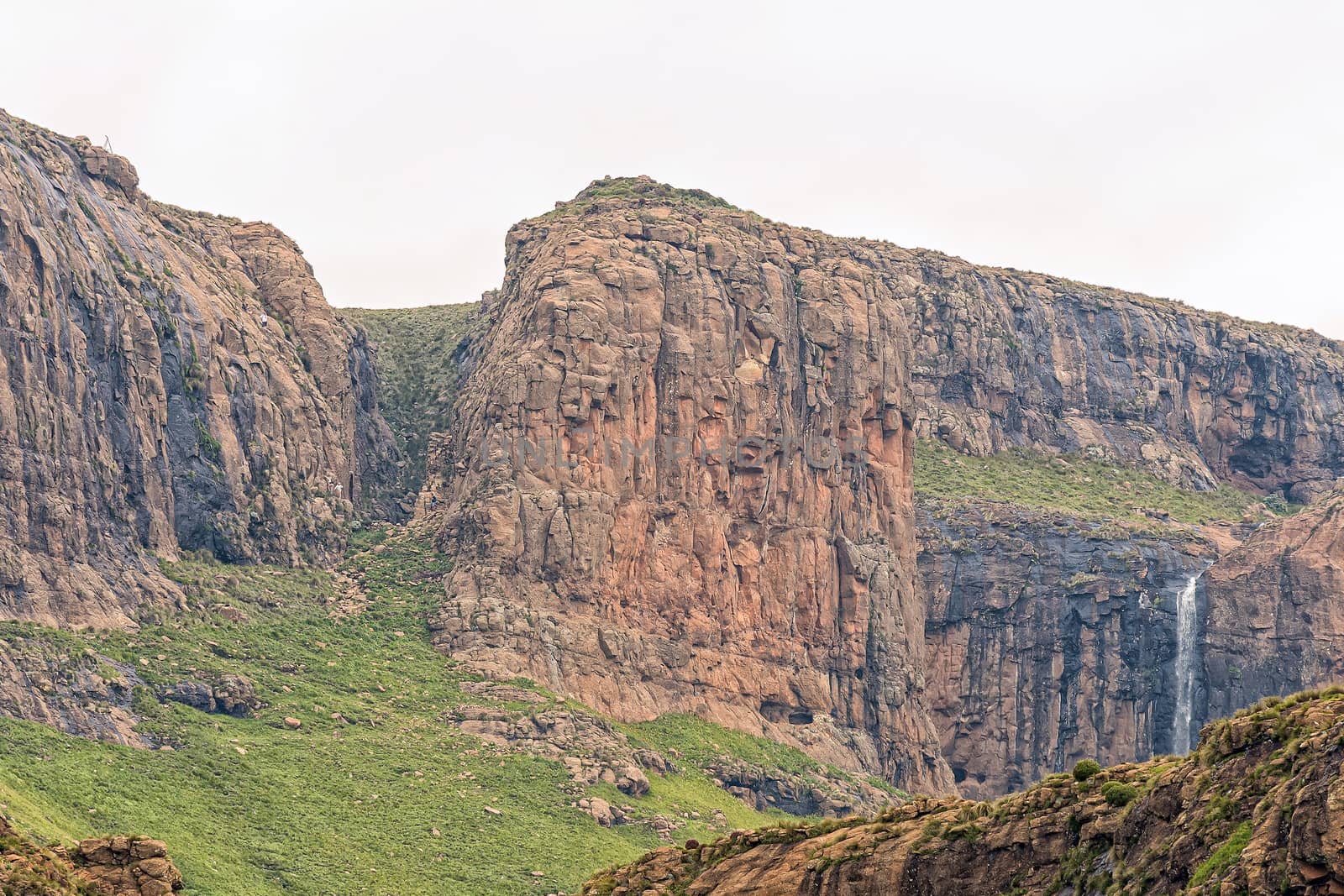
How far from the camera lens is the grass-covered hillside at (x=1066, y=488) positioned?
600 ft

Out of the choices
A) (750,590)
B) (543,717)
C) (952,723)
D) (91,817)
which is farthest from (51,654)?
(952,723)

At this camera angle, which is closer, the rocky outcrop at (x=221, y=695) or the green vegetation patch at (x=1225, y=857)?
the green vegetation patch at (x=1225, y=857)

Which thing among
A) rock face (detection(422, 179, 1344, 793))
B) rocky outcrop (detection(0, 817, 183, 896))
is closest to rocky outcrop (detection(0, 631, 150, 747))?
rock face (detection(422, 179, 1344, 793))

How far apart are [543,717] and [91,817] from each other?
111 feet

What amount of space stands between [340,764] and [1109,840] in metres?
66.8

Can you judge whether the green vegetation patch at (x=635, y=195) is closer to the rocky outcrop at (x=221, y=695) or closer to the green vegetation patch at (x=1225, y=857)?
the rocky outcrop at (x=221, y=695)

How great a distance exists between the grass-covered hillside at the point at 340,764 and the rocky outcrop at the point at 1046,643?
29.9 meters

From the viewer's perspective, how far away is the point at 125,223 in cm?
14700

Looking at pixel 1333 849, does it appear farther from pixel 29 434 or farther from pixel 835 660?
pixel 835 660

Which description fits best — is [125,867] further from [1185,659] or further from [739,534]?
[1185,659]

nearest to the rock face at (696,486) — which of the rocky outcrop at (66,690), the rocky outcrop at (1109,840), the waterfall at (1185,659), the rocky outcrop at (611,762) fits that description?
the rocky outcrop at (611,762)

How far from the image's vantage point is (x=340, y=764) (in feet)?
402

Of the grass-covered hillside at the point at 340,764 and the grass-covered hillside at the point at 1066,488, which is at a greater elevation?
the grass-covered hillside at the point at 1066,488

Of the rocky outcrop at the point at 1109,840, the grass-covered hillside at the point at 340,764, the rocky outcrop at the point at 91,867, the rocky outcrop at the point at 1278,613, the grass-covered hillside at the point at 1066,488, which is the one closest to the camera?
the rocky outcrop at the point at 1109,840
